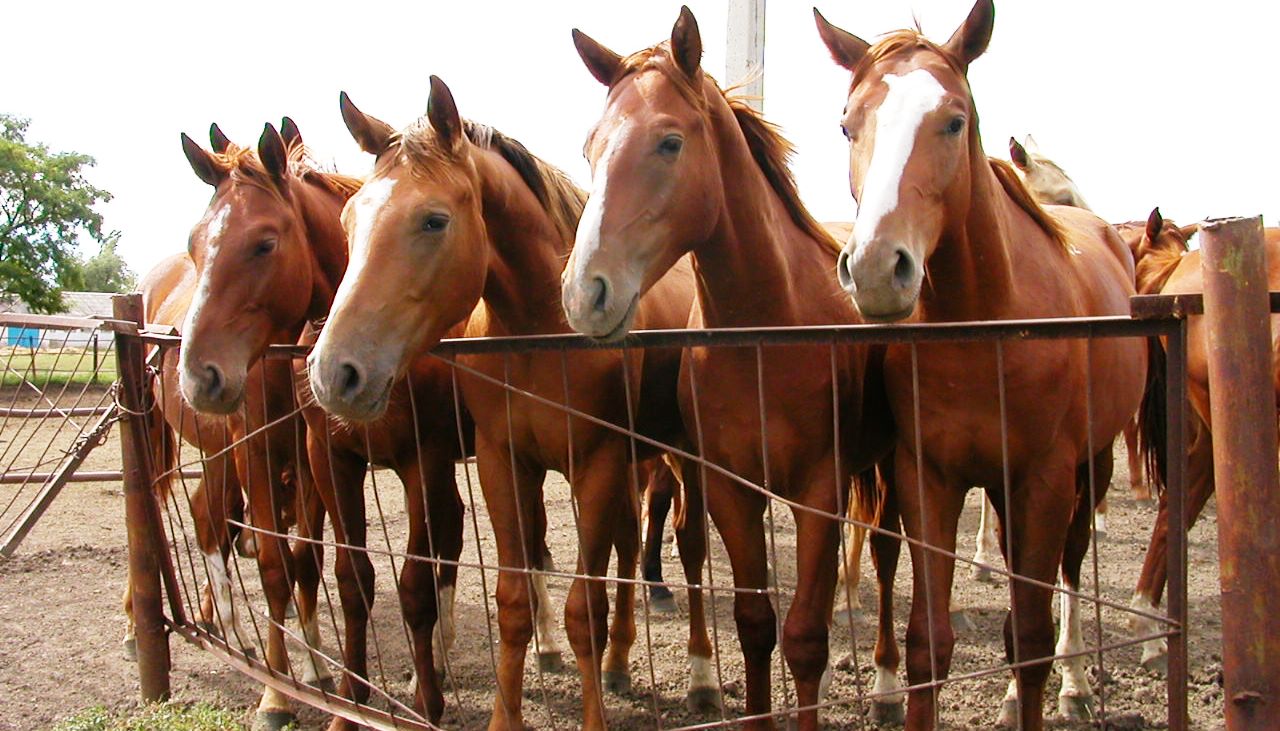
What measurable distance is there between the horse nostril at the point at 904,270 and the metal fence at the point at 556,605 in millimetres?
108

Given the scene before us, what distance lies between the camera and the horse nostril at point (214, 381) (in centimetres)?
345

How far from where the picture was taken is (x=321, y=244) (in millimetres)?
4082

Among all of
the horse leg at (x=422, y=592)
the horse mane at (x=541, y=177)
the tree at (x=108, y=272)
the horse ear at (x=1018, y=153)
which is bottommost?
the horse leg at (x=422, y=592)

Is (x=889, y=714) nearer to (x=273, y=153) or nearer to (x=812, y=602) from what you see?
(x=812, y=602)

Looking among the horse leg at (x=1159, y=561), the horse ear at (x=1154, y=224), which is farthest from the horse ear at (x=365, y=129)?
the horse ear at (x=1154, y=224)

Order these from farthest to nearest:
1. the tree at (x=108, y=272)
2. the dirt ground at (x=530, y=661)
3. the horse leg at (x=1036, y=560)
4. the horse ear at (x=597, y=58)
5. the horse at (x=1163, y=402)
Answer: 1. the tree at (x=108, y=272)
2. the horse at (x=1163, y=402)
3. the dirt ground at (x=530, y=661)
4. the horse ear at (x=597, y=58)
5. the horse leg at (x=1036, y=560)

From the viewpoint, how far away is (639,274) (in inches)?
109

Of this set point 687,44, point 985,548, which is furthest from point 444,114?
point 985,548

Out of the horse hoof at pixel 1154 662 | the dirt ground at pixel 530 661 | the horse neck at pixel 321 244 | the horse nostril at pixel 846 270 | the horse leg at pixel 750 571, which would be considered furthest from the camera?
the horse hoof at pixel 1154 662

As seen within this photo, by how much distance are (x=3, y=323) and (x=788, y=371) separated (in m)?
3.58

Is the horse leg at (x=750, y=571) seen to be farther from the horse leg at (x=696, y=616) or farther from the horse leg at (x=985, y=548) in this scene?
the horse leg at (x=985, y=548)

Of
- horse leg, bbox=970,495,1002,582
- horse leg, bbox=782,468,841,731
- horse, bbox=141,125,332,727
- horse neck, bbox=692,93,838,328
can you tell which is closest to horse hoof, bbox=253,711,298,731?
horse, bbox=141,125,332,727

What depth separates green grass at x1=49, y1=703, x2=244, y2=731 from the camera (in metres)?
3.68

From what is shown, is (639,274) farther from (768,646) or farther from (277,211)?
(277,211)
